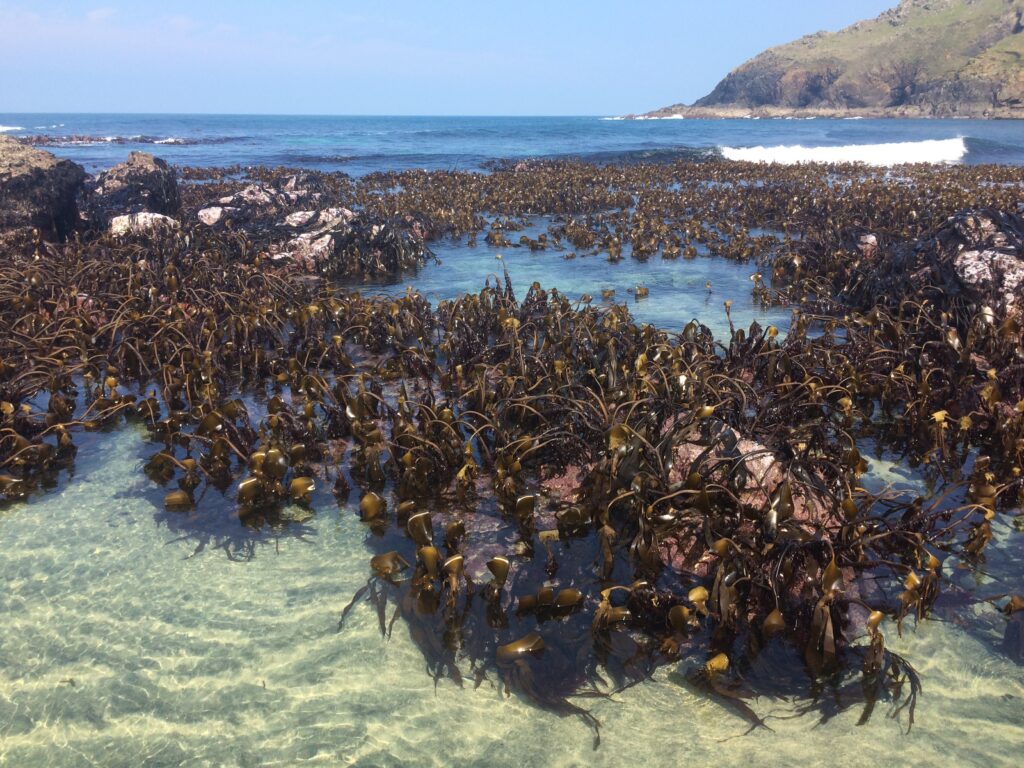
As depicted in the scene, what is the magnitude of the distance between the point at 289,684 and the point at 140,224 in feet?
35.7

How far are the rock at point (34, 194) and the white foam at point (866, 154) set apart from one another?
96.8 feet

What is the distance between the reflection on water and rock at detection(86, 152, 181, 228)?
10908mm

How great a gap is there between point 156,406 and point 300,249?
6566mm

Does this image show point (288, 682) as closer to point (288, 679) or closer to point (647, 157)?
point (288, 679)

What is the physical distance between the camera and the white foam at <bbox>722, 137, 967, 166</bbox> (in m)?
31.3

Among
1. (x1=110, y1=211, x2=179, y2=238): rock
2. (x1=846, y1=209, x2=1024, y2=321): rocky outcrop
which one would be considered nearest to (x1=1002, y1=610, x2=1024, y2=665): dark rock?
(x1=846, y1=209, x2=1024, y2=321): rocky outcrop

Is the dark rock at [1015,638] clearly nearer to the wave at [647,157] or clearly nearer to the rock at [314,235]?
the rock at [314,235]

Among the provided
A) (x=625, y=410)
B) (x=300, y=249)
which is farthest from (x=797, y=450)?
(x=300, y=249)

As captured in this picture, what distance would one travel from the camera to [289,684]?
3.02 metres

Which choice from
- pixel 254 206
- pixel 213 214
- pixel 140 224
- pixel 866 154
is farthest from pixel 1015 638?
pixel 866 154

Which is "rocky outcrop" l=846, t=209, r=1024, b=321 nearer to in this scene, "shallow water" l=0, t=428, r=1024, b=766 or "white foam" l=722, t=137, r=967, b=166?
"shallow water" l=0, t=428, r=1024, b=766

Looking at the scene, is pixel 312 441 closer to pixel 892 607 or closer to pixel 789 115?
pixel 892 607

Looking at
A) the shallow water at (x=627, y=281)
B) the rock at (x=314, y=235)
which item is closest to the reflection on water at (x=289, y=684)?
the shallow water at (x=627, y=281)

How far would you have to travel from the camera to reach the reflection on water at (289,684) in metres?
2.67
